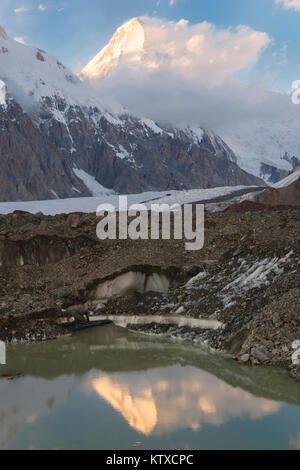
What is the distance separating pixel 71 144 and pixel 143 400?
143645 mm

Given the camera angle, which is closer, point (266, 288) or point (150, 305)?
point (266, 288)

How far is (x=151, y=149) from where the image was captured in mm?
162750

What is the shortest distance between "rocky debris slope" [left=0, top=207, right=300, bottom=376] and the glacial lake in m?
0.81

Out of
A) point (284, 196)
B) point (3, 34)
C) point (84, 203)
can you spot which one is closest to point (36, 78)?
point (3, 34)

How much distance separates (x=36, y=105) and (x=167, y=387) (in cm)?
14103

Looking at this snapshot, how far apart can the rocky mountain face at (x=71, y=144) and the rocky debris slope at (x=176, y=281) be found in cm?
10365

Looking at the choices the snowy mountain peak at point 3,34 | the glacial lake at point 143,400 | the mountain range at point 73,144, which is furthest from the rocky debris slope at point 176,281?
the snowy mountain peak at point 3,34

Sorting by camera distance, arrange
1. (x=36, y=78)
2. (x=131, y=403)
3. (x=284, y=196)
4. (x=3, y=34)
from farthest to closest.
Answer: (x=3, y=34) → (x=36, y=78) → (x=284, y=196) → (x=131, y=403)

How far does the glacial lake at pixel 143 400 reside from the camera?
7709mm

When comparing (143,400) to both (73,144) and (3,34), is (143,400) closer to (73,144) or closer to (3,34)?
(73,144)

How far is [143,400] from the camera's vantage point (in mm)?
9406

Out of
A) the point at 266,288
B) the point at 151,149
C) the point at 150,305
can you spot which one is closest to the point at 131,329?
the point at 150,305

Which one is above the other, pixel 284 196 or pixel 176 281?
pixel 284 196

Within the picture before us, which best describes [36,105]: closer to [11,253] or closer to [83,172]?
[83,172]
